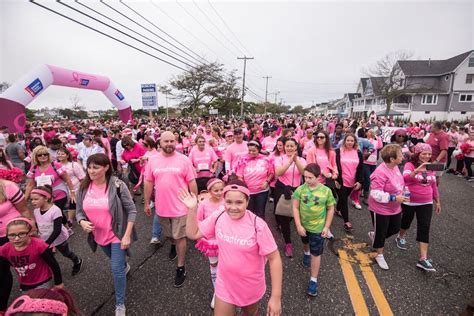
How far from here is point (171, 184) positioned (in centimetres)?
325

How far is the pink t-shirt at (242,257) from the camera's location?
75.4 inches

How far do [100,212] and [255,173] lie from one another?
228 cm

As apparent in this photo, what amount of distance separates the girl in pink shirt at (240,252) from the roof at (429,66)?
159 ft

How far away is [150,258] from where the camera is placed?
372cm

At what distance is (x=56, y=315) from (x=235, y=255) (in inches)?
48.0

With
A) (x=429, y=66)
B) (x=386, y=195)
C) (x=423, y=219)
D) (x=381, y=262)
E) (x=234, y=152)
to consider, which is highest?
(x=429, y=66)

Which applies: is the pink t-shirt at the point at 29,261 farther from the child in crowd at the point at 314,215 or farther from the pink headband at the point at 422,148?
the pink headband at the point at 422,148

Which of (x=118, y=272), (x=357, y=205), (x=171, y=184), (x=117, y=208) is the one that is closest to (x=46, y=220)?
(x=117, y=208)

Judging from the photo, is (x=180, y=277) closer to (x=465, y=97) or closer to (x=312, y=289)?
(x=312, y=289)

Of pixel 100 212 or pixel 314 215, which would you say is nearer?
pixel 100 212

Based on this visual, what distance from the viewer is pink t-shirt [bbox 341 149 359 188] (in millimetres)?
4449

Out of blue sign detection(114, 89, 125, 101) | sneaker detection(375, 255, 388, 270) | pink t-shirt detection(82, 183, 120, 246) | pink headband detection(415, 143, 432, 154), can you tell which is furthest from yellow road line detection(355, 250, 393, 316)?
blue sign detection(114, 89, 125, 101)

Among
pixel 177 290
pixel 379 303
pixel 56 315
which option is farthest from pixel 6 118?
pixel 379 303

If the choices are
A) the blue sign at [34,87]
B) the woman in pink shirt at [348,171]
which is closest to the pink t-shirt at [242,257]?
the woman in pink shirt at [348,171]
